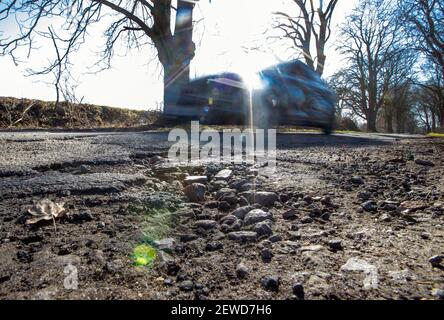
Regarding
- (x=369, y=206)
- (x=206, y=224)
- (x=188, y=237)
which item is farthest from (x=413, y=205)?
(x=188, y=237)

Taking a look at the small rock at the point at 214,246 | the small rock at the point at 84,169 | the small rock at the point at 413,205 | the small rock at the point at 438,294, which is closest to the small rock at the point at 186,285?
the small rock at the point at 214,246

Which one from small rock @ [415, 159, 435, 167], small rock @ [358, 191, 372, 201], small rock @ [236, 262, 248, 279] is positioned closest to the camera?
small rock @ [236, 262, 248, 279]

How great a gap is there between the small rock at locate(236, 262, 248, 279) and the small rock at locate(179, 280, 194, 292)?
0.53 feet

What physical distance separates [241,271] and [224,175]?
4.43 ft

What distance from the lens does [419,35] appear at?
451 inches

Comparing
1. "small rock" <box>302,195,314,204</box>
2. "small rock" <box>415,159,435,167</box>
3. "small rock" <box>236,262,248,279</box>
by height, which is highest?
"small rock" <box>415,159,435,167</box>

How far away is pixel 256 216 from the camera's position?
1624 mm

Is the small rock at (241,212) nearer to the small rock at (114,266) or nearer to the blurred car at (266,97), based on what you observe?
the small rock at (114,266)

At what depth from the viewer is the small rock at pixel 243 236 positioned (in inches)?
55.2

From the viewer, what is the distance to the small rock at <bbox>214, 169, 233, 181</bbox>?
2.40m

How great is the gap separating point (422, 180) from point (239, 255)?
5.95 ft

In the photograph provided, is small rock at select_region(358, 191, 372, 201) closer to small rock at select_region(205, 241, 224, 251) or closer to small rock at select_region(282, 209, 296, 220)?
small rock at select_region(282, 209, 296, 220)
